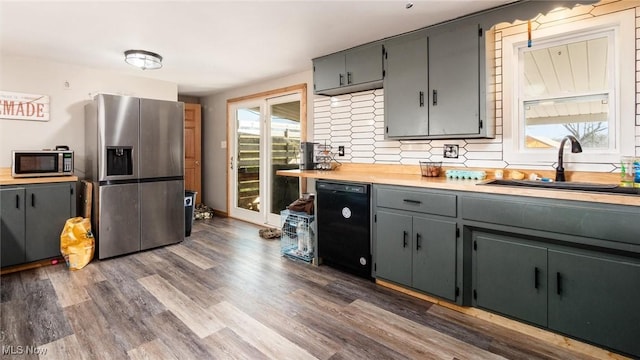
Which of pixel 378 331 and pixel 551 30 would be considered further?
pixel 551 30

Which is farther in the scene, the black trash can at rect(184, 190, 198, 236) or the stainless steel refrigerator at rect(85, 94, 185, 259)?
the black trash can at rect(184, 190, 198, 236)

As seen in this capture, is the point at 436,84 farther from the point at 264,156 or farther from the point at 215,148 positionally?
the point at 215,148

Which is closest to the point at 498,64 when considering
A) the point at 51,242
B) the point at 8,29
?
the point at 8,29

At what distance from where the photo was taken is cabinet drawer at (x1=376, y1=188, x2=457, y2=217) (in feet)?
7.59

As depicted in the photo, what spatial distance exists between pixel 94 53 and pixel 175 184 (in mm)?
1633

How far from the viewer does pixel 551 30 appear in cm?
237

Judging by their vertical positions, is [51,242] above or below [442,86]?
below

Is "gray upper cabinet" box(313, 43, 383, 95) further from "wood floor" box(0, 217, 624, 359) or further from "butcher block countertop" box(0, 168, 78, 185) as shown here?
Result: "butcher block countertop" box(0, 168, 78, 185)

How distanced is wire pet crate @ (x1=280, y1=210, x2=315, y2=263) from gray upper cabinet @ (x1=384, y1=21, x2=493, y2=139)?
4.07 feet

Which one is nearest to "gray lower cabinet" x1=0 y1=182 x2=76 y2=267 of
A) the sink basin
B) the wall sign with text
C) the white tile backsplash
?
the wall sign with text

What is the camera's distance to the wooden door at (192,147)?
5.76m

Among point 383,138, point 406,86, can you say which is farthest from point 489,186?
point 383,138

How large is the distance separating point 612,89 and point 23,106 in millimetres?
5494

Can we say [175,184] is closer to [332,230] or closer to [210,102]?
[332,230]
